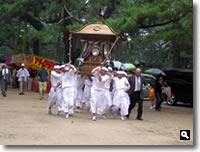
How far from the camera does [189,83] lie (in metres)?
20.5

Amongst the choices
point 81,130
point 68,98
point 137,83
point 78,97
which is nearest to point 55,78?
point 68,98

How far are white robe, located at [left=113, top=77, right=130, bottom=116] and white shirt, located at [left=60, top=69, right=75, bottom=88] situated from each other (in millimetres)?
1556

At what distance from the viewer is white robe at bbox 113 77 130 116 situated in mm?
13843

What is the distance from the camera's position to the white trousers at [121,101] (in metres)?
13.8

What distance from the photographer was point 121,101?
45.6 feet

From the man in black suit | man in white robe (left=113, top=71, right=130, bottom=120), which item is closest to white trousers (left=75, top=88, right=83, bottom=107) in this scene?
man in white robe (left=113, top=71, right=130, bottom=120)

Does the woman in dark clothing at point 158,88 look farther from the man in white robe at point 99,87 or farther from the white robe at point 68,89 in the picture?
the white robe at point 68,89

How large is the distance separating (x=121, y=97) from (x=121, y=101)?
0.14 metres

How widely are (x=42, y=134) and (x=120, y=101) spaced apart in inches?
180

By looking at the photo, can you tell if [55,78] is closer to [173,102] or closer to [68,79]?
[68,79]

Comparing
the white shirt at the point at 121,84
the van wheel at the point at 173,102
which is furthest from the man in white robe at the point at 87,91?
the van wheel at the point at 173,102

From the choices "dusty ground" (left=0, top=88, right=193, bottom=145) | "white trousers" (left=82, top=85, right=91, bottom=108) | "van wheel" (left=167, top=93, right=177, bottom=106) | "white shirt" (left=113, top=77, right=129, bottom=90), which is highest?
"white shirt" (left=113, top=77, right=129, bottom=90)

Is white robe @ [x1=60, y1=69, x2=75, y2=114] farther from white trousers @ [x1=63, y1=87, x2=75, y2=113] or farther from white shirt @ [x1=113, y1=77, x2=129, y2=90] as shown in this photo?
white shirt @ [x1=113, y1=77, x2=129, y2=90]

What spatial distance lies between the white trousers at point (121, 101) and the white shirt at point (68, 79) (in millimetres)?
1588
